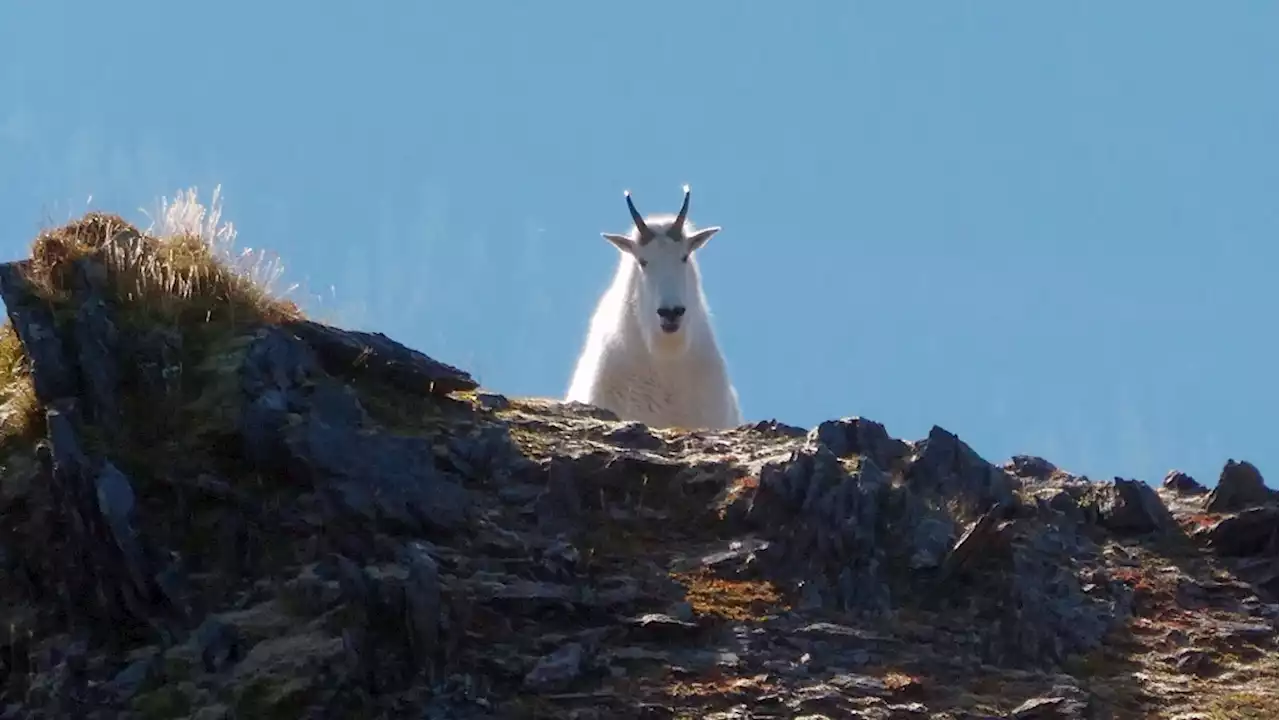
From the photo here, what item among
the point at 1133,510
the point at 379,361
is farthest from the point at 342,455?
the point at 1133,510

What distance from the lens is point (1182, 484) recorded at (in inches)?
365

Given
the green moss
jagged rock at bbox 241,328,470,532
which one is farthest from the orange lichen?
the green moss

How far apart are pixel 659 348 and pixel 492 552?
669 centimetres

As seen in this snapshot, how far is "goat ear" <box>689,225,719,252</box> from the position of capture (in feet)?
48.3

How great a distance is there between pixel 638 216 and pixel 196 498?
27.6 feet

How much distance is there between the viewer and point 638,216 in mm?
14828

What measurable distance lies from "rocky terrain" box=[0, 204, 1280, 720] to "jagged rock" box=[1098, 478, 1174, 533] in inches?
0.5

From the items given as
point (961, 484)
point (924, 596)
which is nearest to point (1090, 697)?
point (924, 596)

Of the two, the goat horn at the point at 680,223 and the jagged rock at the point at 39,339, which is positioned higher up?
the goat horn at the point at 680,223

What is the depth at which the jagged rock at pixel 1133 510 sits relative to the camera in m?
8.28

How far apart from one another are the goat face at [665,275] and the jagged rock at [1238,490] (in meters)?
5.82

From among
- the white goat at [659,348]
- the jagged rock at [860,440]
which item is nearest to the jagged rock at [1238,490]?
the jagged rock at [860,440]

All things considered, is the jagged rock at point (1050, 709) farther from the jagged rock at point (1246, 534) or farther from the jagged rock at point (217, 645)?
the jagged rock at point (217, 645)

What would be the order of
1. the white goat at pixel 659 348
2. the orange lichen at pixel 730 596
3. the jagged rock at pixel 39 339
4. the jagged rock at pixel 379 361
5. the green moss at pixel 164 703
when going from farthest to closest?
the white goat at pixel 659 348
the jagged rock at pixel 379 361
the jagged rock at pixel 39 339
the orange lichen at pixel 730 596
the green moss at pixel 164 703
